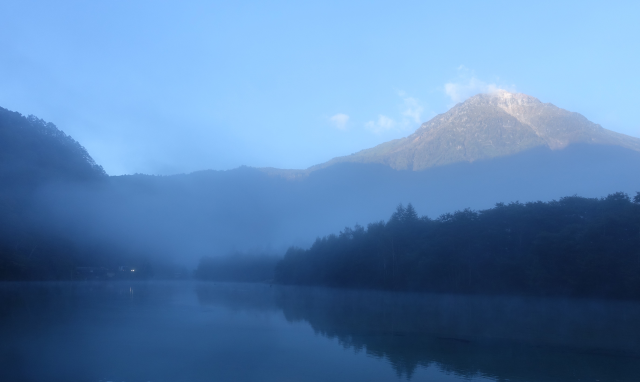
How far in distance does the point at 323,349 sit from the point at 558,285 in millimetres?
27371

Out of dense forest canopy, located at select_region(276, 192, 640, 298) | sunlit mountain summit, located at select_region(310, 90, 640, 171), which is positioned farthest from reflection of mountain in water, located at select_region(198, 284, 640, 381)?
sunlit mountain summit, located at select_region(310, 90, 640, 171)

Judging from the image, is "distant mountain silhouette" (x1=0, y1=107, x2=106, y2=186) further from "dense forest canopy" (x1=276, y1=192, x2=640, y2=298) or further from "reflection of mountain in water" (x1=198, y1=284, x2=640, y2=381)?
"reflection of mountain in water" (x1=198, y1=284, x2=640, y2=381)

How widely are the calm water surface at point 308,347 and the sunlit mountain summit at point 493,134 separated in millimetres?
138784

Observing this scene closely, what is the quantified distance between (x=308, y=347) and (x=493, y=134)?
524 feet

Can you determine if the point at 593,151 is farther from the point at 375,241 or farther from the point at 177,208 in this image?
the point at 177,208

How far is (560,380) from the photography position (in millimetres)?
10117

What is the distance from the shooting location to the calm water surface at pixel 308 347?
10.2 meters

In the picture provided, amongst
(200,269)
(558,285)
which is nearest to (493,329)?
(558,285)

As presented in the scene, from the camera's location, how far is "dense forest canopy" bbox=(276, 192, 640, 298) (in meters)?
30.7

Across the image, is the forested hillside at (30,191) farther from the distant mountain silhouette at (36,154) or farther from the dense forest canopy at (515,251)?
the dense forest canopy at (515,251)

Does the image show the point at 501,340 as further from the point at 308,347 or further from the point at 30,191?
the point at 30,191

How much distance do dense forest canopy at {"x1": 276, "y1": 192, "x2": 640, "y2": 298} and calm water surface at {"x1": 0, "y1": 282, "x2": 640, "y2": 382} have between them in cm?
947

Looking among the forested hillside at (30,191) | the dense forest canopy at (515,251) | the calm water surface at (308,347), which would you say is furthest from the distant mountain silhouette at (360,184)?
the calm water surface at (308,347)

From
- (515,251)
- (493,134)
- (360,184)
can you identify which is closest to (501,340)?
(515,251)
